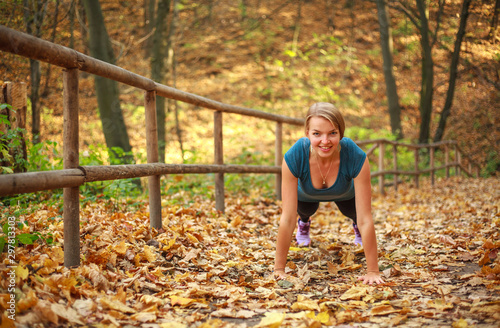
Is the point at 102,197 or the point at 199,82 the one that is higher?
the point at 199,82

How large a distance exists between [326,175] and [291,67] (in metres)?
15.2

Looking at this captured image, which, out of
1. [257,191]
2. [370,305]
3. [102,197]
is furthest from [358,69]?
[370,305]

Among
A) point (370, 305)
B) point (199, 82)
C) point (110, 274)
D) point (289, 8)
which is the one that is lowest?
point (370, 305)

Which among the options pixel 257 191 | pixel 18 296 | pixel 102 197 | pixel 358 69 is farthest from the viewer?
pixel 358 69

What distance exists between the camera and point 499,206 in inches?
224

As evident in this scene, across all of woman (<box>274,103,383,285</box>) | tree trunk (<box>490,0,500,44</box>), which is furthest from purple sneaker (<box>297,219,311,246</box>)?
tree trunk (<box>490,0,500,44</box>)

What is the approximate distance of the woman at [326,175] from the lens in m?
2.79

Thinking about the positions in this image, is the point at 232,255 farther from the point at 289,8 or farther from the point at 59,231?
the point at 289,8

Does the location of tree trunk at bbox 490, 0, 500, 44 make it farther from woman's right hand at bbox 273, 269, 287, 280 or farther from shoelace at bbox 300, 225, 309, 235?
woman's right hand at bbox 273, 269, 287, 280

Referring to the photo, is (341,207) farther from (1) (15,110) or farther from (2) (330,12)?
(2) (330,12)

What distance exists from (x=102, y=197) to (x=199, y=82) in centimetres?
1238

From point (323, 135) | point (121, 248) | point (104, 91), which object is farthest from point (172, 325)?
point (104, 91)

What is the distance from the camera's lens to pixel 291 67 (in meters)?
17.7

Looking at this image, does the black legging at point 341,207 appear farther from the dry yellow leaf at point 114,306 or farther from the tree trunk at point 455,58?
the tree trunk at point 455,58
